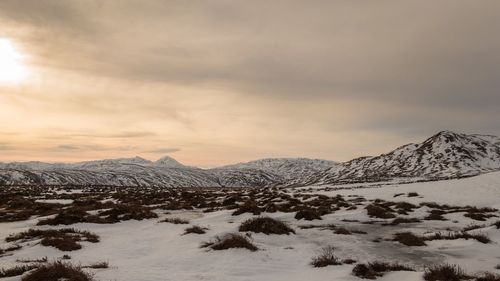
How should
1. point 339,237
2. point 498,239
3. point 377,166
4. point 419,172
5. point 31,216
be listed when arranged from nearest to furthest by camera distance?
point 498,239
point 339,237
point 31,216
point 419,172
point 377,166

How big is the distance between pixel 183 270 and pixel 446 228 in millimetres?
15426

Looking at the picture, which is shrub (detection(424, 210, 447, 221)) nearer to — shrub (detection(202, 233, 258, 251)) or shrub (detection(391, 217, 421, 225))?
shrub (detection(391, 217, 421, 225))

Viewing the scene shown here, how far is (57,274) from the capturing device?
→ 8.83 m

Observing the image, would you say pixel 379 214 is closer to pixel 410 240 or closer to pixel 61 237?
pixel 410 240

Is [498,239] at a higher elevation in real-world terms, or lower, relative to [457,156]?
lower

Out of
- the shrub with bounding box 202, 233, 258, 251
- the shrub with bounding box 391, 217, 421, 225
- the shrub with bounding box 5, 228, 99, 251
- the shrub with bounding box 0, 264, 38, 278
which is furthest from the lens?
the shrub with bounding box 391, 217, 421, 225

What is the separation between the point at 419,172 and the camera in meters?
159

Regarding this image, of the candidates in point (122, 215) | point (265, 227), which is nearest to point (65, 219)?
point (122, 215)

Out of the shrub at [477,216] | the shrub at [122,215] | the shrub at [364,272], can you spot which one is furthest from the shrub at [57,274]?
the shrub at [477,216]

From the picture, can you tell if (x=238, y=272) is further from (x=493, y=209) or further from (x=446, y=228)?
(x=493, y=209)

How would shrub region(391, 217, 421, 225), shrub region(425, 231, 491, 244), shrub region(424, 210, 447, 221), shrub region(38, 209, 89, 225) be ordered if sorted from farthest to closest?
shrub region(424, 210, 447, 221) → shrub region(391, 217, 421, 225) → shrub region(38, 209, 89, 225) → shrub region(425, 231, 491, 244)

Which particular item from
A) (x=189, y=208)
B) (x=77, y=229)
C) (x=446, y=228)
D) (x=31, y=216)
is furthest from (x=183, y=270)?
(x=189, y=208)

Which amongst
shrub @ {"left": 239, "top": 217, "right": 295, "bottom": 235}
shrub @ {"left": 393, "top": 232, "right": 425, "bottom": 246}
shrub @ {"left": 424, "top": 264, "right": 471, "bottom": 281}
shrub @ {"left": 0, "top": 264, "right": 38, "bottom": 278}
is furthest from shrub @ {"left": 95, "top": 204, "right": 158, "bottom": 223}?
shrub @ {"left": 424, "top": 264, "right": 471, "bottom": 281}

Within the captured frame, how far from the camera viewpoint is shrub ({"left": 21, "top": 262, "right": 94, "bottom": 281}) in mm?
8648
